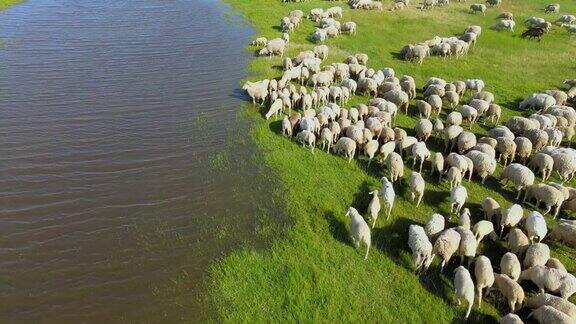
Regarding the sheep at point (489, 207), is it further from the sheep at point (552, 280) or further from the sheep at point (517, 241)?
the sheep at point (552, 280)

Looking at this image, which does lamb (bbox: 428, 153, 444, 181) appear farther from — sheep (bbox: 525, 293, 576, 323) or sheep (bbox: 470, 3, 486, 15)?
sheep (bbox: 470, 3, 486, 15)

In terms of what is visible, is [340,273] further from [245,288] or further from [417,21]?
[417,21]

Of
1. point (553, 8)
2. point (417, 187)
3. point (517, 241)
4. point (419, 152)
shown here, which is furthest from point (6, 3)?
point (553, 8)

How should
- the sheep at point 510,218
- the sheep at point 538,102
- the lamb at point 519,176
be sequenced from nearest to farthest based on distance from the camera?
the sheep at point 510,218, the lamb at point 519,176, the sheep at point 538,102

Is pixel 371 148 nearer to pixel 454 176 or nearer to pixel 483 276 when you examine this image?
pixel 454 176

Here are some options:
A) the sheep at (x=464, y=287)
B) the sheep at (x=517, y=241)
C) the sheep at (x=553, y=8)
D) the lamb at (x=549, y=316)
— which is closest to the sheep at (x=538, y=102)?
the sheep at (x=517, y=241)

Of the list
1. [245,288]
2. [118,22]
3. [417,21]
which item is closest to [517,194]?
[245,288]
